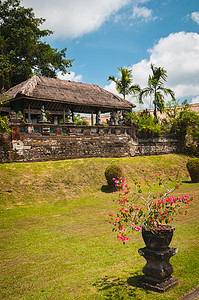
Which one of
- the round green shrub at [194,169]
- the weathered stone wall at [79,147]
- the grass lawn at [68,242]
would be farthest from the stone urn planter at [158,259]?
the round green shrub at [194,169]

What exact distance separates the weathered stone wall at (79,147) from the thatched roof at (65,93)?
2797mm

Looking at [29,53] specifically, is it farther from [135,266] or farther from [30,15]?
[135,266]

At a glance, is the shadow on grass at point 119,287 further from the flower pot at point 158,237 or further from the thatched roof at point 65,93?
the thatched roof at point 65,93

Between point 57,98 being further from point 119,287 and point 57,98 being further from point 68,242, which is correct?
point 119,287

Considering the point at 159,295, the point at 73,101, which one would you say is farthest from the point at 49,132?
the point at 159,295

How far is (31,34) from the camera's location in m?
27.8

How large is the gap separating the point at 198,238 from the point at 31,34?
27.9m

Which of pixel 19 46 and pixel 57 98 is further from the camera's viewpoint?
pixel 19 46

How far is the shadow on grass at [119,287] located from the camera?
14.4ft

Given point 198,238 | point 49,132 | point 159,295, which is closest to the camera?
point 159,295

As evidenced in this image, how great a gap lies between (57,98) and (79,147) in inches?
153

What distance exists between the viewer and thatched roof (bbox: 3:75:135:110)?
56.4 feet

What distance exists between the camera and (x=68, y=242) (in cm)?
764

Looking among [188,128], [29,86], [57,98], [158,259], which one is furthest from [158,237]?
[188,128]
